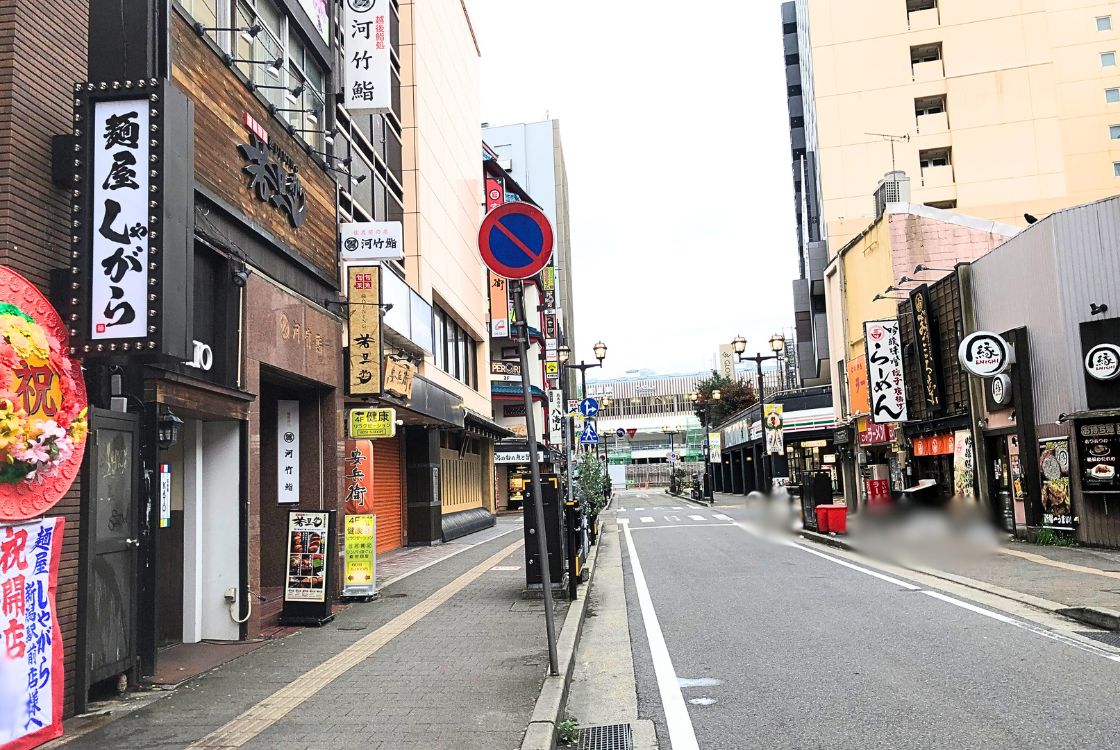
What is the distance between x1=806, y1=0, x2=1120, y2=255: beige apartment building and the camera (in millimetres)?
40906

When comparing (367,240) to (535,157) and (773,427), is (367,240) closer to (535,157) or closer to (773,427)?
(773,427)

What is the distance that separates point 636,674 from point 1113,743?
376cm

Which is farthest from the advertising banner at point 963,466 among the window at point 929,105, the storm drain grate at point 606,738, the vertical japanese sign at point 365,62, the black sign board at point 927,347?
the window at point 929,105

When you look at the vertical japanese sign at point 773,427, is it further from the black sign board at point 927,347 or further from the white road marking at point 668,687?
the white road marking at point 668,687

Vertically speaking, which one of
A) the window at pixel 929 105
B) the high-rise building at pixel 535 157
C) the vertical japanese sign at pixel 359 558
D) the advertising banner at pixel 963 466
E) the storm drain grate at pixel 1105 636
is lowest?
the storm drain grate at pixel 1105 636

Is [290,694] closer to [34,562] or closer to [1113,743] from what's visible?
[34,562]

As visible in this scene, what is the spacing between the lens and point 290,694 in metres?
7.19

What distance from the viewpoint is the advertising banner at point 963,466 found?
20688 mm

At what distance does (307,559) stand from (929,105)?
1627 inches

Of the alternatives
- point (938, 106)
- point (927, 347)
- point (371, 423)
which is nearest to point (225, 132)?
point (371, 423)

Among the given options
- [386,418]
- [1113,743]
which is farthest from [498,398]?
[1113,743]

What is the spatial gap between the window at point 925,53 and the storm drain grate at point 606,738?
4381 cm

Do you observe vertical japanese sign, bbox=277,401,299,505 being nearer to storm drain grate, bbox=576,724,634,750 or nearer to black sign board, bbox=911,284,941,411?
storm drain grate, bbox=576,724,634,750

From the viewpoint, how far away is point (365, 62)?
52.5 feet
